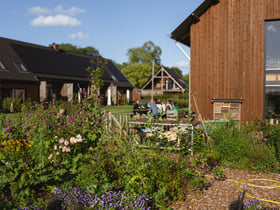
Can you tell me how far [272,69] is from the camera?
414 inches

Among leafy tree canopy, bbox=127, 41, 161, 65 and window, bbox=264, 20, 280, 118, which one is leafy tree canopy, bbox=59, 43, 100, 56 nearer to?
leafy tree canopy, bbox=127, 41, 161, 65

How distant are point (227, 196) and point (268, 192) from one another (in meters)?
0.76

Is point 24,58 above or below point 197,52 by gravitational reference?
above

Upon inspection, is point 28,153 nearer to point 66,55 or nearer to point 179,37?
point 179,37

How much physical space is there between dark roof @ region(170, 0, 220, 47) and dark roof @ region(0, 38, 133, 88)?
11379 mm

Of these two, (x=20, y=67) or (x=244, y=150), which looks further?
(x=20, y=67)

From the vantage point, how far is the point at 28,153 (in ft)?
16.6

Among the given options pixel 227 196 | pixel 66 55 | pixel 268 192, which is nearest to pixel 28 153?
pixel 227 196

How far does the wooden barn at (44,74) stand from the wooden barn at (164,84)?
655cm

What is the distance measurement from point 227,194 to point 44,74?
23468 millimetres

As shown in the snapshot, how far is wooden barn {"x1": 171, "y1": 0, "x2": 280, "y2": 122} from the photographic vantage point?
1051 cm

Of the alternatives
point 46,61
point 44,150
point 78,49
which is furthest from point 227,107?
point 78,49

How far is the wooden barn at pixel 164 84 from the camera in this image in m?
40.3

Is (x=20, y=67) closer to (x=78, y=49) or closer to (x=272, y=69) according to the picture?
(x=272, y=69)
